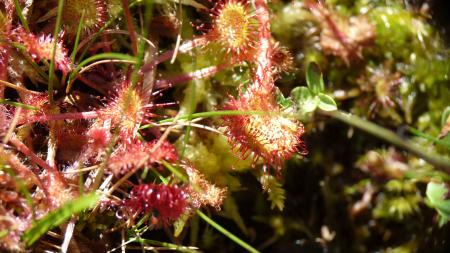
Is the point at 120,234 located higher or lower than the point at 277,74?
lower

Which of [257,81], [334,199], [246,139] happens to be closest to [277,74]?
[257,81]

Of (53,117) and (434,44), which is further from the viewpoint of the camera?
(434,44)

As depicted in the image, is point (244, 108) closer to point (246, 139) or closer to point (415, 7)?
point (246, 139)

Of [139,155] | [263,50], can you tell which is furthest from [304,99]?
[139,155]

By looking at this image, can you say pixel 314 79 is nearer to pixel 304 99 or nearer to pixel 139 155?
pixel 304 99

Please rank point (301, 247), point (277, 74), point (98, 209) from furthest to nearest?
point (301, 247) → point (277, 74) → point (98, 209)

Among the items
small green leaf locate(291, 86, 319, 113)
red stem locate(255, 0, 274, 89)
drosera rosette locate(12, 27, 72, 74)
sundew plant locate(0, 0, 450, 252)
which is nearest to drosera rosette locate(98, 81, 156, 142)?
sundew plant locate(0, 0, 450, 252)

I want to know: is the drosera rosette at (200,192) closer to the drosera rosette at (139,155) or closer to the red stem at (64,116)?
the drosera rosette at (139,155)

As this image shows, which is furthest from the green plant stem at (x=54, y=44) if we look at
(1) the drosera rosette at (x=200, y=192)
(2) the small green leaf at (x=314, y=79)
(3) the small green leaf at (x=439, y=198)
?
(3) the small green leaf at (x=439, y=198)
